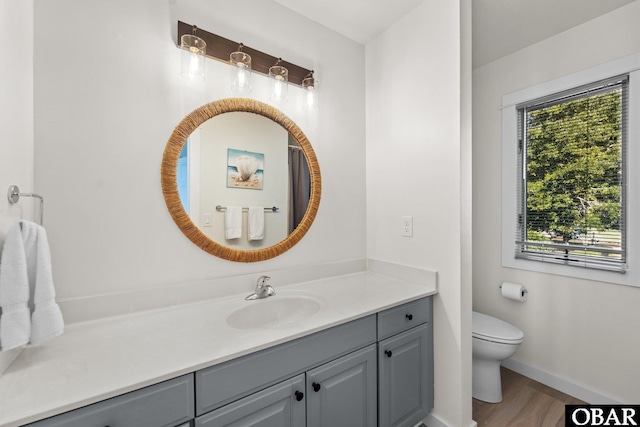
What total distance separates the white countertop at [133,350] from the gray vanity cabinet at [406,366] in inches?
4.9

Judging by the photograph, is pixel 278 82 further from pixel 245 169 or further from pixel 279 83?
pixel 245 169

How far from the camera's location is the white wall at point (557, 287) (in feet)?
5.52

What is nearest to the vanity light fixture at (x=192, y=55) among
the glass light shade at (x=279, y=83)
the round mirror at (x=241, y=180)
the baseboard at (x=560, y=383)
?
the round mirror at (x=241, y=180)

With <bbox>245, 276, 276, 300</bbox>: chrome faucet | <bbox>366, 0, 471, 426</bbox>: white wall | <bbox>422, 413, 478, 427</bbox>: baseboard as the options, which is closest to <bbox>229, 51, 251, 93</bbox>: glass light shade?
<bbox>366, 0, 471, 426</bbox>: white wall

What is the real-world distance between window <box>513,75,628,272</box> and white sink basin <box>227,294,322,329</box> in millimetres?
1755

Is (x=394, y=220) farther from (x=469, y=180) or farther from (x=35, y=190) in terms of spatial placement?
(x=35, y=190)

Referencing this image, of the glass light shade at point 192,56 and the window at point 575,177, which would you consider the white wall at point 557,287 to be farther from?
the glass light shade at point 192,56

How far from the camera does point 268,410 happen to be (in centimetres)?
97

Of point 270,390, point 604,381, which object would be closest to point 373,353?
point 270,390

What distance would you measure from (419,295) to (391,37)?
161cm

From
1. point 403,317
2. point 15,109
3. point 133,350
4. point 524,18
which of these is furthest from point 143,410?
point 524,18

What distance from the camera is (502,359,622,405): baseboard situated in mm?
1759

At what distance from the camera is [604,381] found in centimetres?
175

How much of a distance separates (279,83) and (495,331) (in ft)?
6.73
